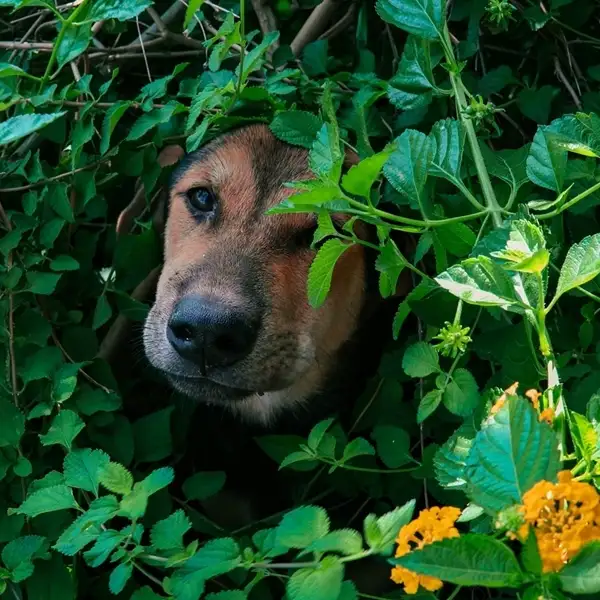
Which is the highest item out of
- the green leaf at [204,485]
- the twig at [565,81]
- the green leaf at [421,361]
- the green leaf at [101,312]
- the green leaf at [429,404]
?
the twig at [565,81]

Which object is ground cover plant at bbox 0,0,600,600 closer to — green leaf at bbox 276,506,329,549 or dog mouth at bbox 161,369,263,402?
green leaf at bbox 276,506,329,549

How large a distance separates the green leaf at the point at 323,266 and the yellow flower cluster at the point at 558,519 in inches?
25.9

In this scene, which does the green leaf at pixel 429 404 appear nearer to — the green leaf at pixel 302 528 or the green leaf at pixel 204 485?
the green leaf at pixel 302 528

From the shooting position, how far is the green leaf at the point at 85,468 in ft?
5.66

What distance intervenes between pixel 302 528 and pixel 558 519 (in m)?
0.44

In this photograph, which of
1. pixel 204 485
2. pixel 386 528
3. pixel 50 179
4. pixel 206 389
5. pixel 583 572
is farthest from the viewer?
pixel 50 179

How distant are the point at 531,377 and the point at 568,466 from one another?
0.95ft

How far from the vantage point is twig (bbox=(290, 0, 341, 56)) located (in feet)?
7.97

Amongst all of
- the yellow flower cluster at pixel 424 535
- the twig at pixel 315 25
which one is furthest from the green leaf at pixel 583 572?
the twig at pixel 315 25

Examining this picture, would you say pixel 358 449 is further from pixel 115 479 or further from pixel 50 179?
pixel 50 179

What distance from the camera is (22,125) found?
1.90 metres

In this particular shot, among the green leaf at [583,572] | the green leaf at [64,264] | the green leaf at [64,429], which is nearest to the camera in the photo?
the green leaf at [583,572]

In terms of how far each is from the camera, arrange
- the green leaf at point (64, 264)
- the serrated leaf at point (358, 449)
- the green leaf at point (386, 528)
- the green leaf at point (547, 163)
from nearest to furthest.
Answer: the green leaf at point (386, 528) < the green leaf at point (547, 163) < the serrated leaf at point (358, 449) < the green leaf at point (64, 264)

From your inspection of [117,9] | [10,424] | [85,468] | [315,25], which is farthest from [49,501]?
[315,25]
